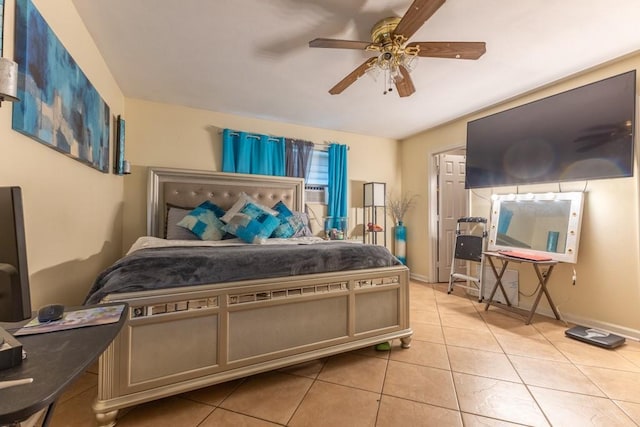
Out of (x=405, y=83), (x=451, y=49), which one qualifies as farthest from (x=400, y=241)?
(x=451, y=49)

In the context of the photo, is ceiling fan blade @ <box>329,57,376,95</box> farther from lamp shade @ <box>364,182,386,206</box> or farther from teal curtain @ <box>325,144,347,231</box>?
lamp shade @ <box>364,182,386,206</box>

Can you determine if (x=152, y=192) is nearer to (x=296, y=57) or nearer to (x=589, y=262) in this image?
(x=296, y=57)

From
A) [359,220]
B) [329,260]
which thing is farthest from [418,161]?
[329,260]

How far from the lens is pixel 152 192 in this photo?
3248 mm

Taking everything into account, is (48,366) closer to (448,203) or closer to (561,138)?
(561,138)

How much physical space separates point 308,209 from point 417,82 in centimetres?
227

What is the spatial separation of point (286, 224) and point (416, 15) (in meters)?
2.21

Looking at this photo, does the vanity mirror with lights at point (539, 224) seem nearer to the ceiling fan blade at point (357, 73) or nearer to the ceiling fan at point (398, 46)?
the ceiling fan at point (398, 46)

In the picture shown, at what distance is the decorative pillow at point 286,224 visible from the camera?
3058 mm

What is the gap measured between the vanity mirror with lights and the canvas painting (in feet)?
13.8

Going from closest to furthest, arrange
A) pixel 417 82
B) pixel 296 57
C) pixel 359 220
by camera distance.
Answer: pixel 296 57
pixel 417 82
pixel 359 220

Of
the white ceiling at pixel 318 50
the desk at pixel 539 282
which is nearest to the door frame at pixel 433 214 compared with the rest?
the desk at pixel 539 282

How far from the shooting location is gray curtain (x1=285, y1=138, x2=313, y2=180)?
13.2 feet

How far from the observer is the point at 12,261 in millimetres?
660
